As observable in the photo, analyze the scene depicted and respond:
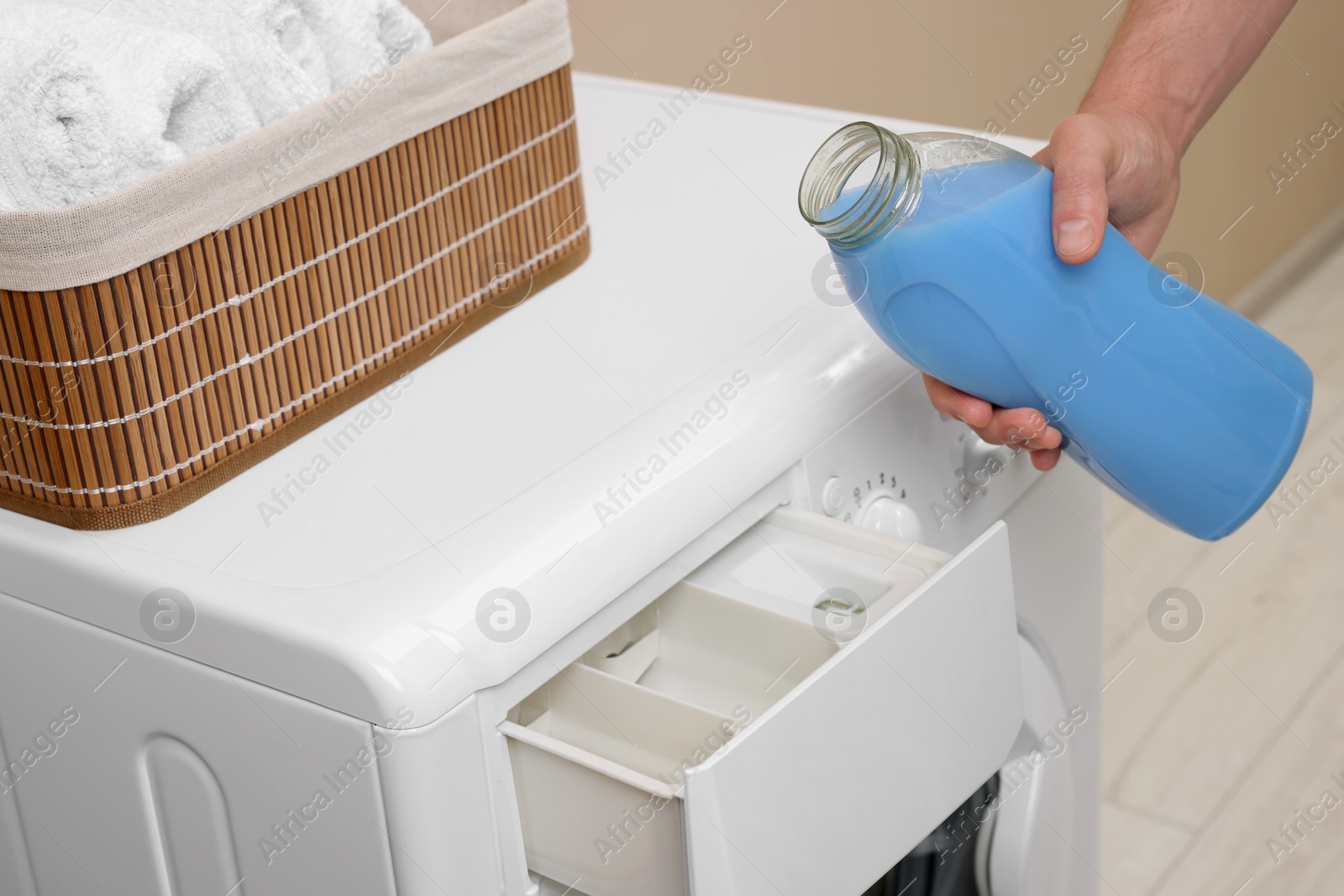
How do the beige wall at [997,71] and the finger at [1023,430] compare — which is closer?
the finger at [1023,430]

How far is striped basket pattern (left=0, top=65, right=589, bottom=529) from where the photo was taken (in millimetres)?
594

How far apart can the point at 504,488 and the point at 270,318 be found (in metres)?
0.15

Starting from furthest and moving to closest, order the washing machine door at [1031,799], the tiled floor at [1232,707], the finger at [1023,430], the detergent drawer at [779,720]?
the tiled floor at [1232,707] < the washing machine door at [1031,799] < the finger at [1023,430] < the detergent drawer at [779,720]

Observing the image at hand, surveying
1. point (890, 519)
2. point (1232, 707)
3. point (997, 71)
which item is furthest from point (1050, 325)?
point (997, 71)

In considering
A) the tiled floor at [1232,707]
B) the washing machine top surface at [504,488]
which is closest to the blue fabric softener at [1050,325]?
the washing machine top surface at [504,488]

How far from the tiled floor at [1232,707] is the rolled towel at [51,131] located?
1.13 m

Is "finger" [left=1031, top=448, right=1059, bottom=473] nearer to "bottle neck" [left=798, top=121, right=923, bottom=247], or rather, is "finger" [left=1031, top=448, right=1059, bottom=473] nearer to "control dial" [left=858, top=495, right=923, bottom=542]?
"control dial" [left=858, top=495, right=923, bottom=542]

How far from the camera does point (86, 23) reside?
65 cm

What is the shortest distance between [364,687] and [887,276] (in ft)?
1.00

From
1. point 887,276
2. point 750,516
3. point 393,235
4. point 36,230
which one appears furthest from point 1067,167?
point 36,230

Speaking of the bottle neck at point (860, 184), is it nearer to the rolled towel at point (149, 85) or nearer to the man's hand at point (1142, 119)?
the man's hand at point (1142, 119)

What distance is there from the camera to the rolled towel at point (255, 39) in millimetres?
694

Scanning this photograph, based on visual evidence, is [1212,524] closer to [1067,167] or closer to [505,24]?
[1067,167]

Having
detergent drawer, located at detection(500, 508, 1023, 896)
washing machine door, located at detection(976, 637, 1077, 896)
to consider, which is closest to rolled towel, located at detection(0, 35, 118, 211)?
detergent drawer, located at detection(500, 508, 1023, 896)
